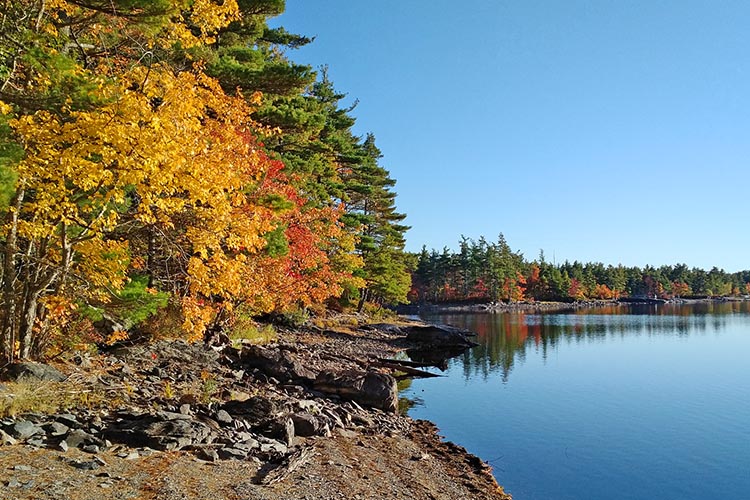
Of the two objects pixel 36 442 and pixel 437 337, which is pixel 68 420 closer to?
pixel 36 442

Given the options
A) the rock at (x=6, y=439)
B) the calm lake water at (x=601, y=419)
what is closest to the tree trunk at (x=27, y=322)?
the rock at (x=6, y=439)

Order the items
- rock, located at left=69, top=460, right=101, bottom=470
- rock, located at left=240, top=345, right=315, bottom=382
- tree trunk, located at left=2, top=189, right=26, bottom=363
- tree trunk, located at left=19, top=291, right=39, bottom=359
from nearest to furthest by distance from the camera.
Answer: rock, located at left=69, top=460, right=101, bottom=470
tree trunk, located at left=2, top=189, right=26, bottom=363
tree trunk, located at left=19, top=291, right=39, bottom=359
rock, located at left=240, top=345, right=315, bottom=382

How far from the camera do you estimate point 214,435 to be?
9.59 m

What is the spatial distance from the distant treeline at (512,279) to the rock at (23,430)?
9729cm

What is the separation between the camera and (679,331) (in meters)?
53.9

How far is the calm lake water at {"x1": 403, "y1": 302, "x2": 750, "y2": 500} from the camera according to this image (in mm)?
13094

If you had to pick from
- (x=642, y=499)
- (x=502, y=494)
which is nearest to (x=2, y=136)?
(x=502, y=494)

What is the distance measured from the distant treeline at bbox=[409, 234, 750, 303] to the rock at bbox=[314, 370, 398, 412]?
87.4m

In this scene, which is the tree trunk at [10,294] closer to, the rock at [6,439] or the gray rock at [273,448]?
the rock at [6,439]

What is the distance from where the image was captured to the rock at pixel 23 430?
7.77m

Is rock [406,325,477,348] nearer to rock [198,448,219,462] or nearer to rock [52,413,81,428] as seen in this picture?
rock [198,448,219,462]

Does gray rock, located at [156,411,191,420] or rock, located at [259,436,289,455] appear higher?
gray rock, located at [156,411,191,420]

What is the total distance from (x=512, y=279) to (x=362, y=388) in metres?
102

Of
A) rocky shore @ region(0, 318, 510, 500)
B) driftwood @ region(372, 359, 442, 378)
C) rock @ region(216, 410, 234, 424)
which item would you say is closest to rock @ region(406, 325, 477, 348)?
driftwood @ region(372, 359, 442, 378)
